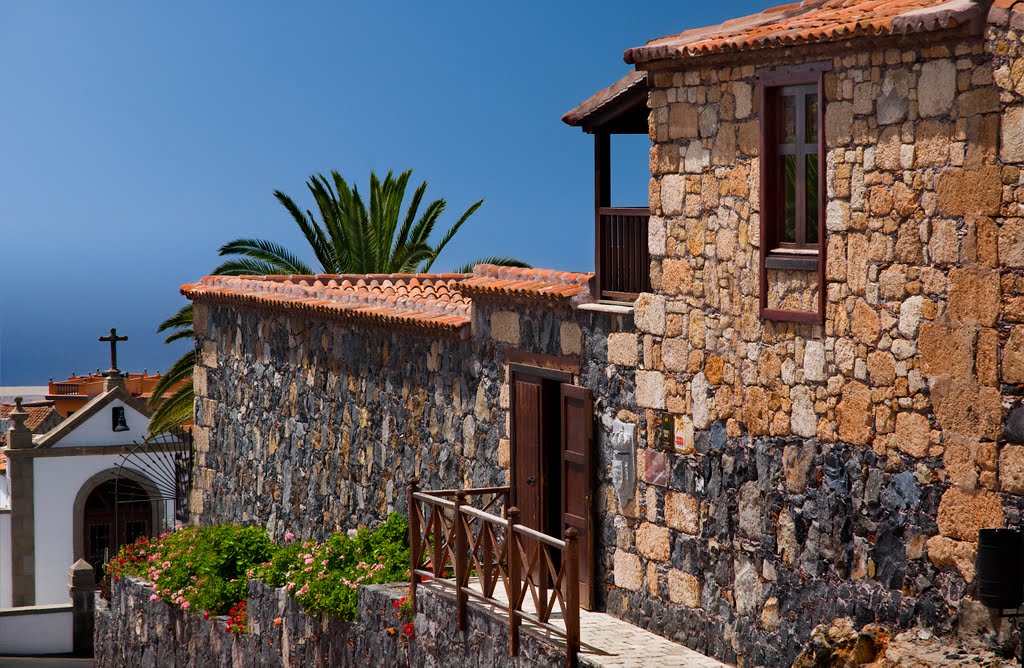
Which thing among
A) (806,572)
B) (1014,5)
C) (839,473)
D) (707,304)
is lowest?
(806,572)

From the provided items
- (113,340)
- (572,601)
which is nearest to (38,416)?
(113,340)

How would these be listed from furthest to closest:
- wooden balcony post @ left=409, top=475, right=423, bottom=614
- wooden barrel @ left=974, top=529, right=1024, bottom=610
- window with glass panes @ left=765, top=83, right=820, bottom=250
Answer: wooden balcony post @ left=409, top=475, right=423, bottom=614, window with glass panes @ left=765, top=83, right=820, bottom=250, wooden barrel @ left=974, top=529, right=1024, bottom=610

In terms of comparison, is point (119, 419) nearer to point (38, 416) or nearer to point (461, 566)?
point (38, 416)

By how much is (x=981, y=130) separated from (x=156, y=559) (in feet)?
48.5

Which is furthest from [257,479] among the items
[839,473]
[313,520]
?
[839,473]

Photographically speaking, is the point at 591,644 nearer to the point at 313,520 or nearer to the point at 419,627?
the point at 419,627

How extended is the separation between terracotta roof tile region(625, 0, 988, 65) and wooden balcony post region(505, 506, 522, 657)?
386 centimetres

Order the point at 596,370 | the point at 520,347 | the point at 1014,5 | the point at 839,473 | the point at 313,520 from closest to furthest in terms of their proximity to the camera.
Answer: the point at 1014,5 → the point at 839,473 → the point at 596,370 → the point at 520,347 → the point at 313,520

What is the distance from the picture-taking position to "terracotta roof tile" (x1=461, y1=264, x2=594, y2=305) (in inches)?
554

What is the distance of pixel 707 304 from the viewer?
1256cm

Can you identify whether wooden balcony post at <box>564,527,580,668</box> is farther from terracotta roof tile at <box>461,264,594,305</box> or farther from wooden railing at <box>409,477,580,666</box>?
terracotta roof tile at <box>461,264,594,305</box>

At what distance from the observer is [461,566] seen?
1406 cm

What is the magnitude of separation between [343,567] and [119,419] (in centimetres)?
2531

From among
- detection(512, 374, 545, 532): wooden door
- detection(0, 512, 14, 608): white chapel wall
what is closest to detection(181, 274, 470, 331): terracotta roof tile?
detection(512, 374, 545, 532): wooden door
